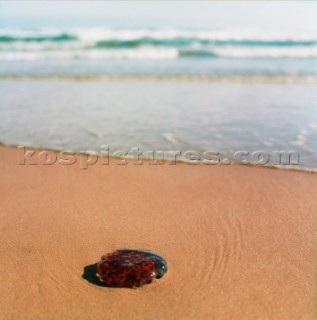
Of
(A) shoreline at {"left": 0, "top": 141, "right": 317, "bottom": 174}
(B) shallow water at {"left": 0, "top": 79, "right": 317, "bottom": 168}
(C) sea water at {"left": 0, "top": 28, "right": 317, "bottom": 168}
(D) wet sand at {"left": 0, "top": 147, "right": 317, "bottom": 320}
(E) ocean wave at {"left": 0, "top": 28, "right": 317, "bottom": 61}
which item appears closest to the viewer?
(D) wet sand at {"left": 0, "top": 147, "right": 317, "bottom": 320}

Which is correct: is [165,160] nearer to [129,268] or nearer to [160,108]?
[129,268]

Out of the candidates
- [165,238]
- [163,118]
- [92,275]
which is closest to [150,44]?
[163,118]

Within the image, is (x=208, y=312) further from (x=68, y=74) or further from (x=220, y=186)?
(x=68, y=74)

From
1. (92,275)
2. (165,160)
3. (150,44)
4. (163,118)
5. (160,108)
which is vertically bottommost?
(92,275)

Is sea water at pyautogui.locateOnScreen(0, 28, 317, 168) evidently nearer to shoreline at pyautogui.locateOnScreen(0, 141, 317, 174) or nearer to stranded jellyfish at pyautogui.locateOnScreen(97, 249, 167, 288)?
shoreline at pyautogui.locateOnScreen(0, 141, 317, 174)

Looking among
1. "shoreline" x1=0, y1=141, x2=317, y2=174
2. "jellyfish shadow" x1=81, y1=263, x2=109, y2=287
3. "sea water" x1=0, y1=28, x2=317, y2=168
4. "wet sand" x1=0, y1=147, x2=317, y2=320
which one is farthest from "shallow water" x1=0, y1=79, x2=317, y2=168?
"jellyfish shadow" x1=81, y1=263, x2=109, y2=287
